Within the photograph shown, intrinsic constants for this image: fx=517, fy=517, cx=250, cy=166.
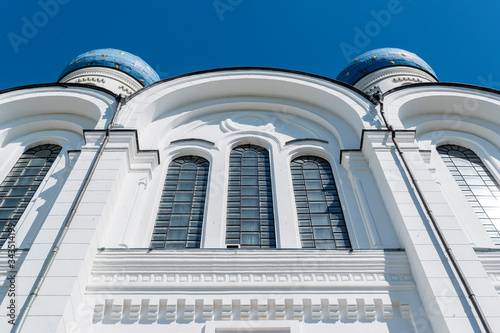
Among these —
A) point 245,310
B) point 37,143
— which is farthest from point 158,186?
point 245,310

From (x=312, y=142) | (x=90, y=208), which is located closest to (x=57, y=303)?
(x=90, y=208)

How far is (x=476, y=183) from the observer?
11883mm

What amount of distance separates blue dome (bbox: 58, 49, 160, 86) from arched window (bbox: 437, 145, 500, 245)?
12976mm

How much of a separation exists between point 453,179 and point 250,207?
4.81 m

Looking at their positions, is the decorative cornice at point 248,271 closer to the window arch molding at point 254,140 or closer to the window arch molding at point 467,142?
the window arch molding at point 254,140

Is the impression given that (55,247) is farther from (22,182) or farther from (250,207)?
(22,182)

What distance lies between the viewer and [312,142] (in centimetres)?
1295

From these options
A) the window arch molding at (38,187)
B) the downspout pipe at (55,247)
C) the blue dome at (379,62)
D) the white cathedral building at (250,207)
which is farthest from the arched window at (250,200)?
the blue dome at (379,62)

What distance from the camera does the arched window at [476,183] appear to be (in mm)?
10672

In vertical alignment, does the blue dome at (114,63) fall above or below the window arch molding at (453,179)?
above

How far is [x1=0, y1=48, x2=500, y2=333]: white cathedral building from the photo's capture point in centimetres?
750

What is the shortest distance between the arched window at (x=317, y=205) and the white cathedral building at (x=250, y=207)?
0.15 ft

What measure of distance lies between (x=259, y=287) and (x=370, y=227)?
2.77 m

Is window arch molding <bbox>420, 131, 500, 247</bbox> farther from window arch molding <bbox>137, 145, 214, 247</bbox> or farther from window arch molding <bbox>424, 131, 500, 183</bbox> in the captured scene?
window arch molding <bbox>137, 145, 214, 247</bbox>
